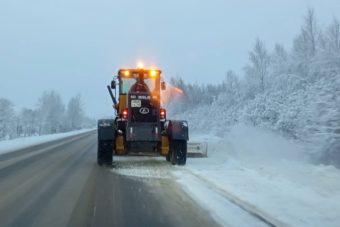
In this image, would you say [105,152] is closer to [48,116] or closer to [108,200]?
[108,200]

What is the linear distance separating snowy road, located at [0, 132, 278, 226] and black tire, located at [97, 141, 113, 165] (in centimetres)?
164

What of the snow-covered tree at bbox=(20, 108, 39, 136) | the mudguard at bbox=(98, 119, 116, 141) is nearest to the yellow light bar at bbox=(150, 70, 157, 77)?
the mudguard at bbox=(98, 119, 116, 141)

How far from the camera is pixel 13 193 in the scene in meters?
11.9

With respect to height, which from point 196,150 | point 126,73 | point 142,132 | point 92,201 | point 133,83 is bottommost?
point 92,201

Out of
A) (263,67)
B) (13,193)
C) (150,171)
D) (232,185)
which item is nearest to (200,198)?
(232,185)

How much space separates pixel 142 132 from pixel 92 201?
814 cm

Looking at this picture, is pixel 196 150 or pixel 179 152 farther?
pixel 196 150

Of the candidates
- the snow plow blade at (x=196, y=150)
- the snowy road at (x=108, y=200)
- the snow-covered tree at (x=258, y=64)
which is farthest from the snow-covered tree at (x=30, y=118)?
the snowy road at (x=108, y=200)

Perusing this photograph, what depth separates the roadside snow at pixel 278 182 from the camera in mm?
8906

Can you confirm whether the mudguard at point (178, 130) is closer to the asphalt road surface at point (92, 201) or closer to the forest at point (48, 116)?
the asphalt road surface at point (92, 201)

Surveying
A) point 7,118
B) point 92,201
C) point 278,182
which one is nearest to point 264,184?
point 278,182

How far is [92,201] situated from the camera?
10.7 metres

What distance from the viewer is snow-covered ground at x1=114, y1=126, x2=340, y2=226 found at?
28.8ft

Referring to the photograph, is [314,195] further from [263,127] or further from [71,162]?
[263,127]
